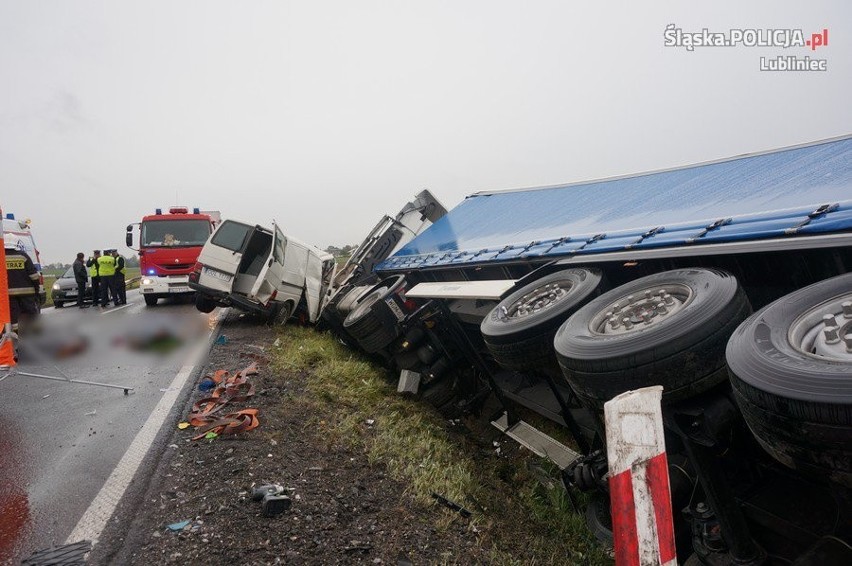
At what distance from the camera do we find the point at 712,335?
2148mm

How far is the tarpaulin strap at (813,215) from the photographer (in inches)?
96.8

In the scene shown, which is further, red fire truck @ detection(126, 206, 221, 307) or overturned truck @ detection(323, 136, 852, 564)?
red fire truck @ detection(126, 206, 221, 307)

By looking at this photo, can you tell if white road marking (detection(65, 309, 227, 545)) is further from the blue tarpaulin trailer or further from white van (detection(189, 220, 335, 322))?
white van (detection(189, 220, 335, 322))

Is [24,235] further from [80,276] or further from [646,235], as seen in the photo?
[646,235]

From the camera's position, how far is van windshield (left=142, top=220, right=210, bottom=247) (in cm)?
1302

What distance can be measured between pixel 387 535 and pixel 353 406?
2236 mm

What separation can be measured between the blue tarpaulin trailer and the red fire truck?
27.2ft

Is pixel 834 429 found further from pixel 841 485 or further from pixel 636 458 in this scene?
pixel 636 458

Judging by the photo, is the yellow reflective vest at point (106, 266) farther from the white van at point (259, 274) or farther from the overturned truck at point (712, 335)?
the overturned truck at point (712, 335)

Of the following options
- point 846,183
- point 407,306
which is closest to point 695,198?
point 846,183

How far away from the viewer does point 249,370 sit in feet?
17.5

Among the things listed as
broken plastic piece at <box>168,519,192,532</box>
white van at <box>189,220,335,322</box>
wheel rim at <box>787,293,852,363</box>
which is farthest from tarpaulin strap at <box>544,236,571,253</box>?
white van at <box>189,220,335,322</box>

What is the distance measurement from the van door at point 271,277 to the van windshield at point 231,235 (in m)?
0.91

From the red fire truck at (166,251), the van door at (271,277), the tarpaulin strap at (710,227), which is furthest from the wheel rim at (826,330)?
the red fire truck at (166,251)
